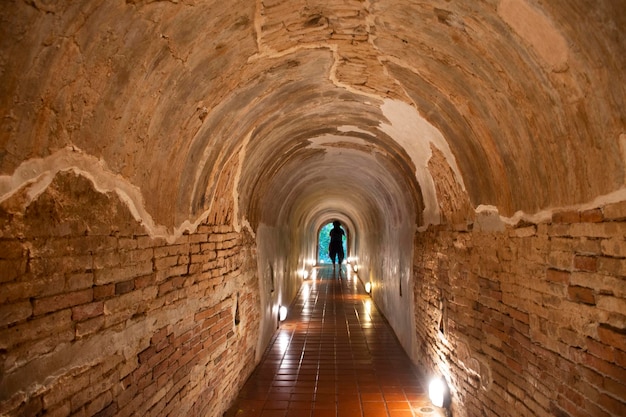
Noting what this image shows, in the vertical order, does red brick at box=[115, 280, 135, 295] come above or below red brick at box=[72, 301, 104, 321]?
above

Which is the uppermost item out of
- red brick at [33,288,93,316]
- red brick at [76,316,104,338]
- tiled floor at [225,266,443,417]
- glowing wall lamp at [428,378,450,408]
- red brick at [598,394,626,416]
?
red brick at [33,288,93,316]

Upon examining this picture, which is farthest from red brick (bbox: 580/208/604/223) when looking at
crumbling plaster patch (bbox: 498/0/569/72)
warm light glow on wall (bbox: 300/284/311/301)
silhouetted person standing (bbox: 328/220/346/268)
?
silhouetted person standing (bbox: 328/220/346/268)

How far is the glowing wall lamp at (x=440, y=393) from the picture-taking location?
526cm

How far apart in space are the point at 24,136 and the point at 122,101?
77cm

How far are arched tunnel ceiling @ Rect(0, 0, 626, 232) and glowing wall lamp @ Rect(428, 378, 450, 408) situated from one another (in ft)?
7.34

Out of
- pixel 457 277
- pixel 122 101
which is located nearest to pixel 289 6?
pixel 122 101

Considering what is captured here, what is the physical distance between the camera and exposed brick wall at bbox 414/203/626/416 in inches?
93.6

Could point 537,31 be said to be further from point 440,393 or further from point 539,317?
point 440,393

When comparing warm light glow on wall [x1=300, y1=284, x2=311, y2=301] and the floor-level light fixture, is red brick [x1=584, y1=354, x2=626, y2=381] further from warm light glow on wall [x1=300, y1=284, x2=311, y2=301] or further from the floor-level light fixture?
warm light glow on wall [x1=300, y1=284, x2=311, y2=301]

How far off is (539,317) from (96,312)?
9.82 feet

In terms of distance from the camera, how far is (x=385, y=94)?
4668mm

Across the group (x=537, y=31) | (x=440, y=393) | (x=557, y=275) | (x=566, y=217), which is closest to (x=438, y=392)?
(x=440, y=393)

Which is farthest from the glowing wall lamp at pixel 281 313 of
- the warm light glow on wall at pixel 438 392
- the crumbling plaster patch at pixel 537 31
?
the crumbling plaster patch at pixel 537 31

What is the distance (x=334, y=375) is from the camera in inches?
261
